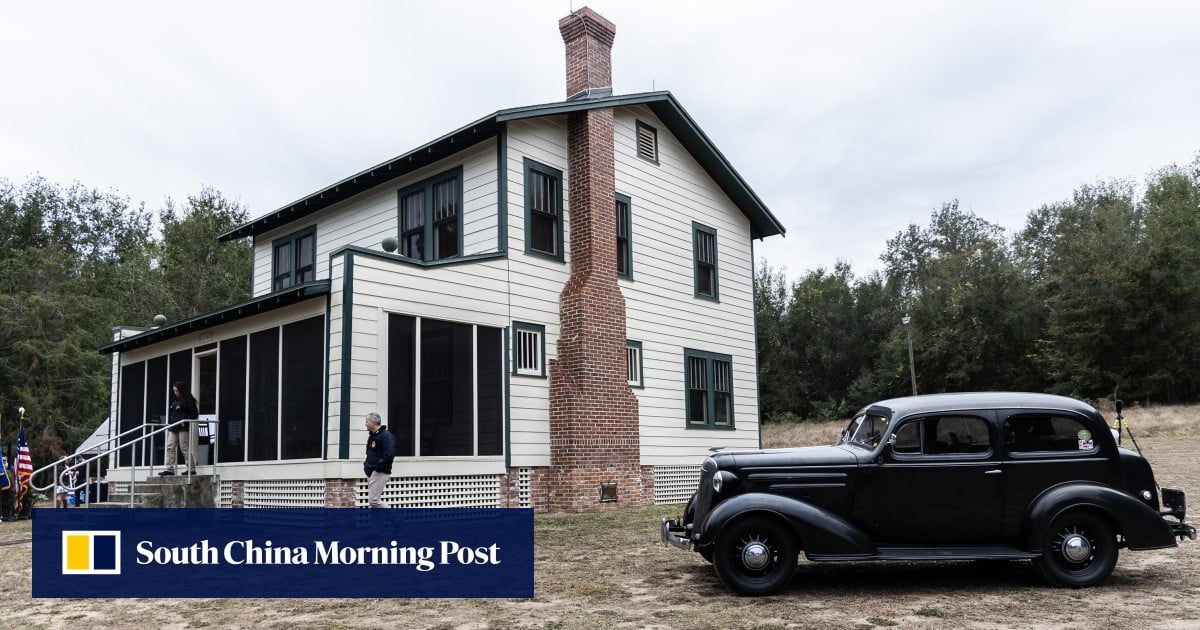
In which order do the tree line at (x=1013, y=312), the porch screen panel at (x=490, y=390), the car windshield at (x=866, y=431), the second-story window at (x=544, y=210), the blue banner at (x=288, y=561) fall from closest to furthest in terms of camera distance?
the blue banner at (x=288, y=561) → the car windshield at (x=866, y=431) → the porch screen panel at (x=490, y=390) → the second-story window at (x=544, y=210) → the tree line at (x=1013, y=312)

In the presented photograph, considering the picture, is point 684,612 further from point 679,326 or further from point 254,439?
point 679,326

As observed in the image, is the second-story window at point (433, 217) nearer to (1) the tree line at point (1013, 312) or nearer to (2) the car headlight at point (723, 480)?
(2) the car headlight at point (723, 480)

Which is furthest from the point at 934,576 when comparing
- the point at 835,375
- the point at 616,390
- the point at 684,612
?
the point at 835,375

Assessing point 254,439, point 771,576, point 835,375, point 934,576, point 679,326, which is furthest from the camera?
point 835,375

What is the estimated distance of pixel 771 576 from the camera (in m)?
7.39

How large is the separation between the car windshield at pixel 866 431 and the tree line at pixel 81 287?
31747 millimetres

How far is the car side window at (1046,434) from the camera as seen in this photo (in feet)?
25.3

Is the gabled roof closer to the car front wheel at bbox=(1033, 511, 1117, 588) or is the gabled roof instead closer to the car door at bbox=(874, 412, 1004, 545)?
the car door at bbox=(874, 412, 1004, 545)

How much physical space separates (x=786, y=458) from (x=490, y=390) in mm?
7807

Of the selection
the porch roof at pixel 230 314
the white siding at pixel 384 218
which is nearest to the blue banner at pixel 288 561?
the porch roof at pixel 230 314

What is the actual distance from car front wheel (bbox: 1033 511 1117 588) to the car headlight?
2.60 m

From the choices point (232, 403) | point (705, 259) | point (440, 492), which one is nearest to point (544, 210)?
point (705, 259)

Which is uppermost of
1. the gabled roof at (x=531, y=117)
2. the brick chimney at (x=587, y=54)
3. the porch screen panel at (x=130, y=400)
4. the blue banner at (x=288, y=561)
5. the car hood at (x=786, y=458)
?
the brick chimney at (x=587, y=54)

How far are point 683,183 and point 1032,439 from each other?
1309cm
